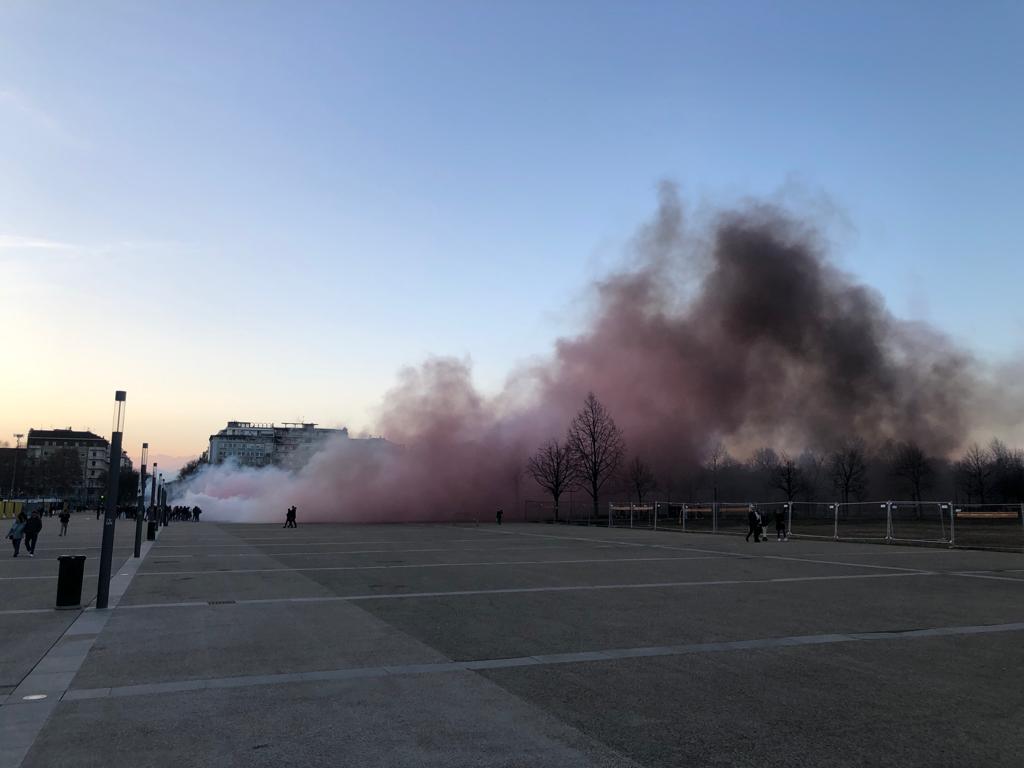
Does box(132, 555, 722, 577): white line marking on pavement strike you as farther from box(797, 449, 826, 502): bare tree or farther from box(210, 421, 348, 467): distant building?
box(210, 421, 348, 467): distant building

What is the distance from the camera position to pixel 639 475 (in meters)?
71.1

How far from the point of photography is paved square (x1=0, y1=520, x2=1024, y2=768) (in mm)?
5035

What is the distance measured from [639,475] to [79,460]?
4608 inches

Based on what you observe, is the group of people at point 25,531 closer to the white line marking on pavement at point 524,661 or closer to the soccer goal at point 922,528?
the white line marking on pavement at point 524,661

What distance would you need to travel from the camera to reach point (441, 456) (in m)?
68.7

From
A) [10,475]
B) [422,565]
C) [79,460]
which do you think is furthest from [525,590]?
[79,460]

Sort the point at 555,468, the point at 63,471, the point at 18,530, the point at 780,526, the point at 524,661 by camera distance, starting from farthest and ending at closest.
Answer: the point at 63,471
the point at 555,468
the point at 780,526
the point at 18,530
the point at 524,661

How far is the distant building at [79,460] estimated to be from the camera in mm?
127938

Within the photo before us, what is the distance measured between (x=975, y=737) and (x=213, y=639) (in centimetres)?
810

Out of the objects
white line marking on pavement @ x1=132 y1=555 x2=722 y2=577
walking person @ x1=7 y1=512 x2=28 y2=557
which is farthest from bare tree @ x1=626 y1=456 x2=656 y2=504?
walking person @ x1=7 y1=512 x2=28 y2=557

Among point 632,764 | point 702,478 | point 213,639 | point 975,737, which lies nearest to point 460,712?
point 632,764

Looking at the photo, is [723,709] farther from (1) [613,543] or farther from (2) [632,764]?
(1) [613,543]

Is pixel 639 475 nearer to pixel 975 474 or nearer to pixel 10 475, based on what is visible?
pixel 975 474

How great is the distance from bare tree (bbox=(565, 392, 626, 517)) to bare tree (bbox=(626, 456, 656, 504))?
452cm
